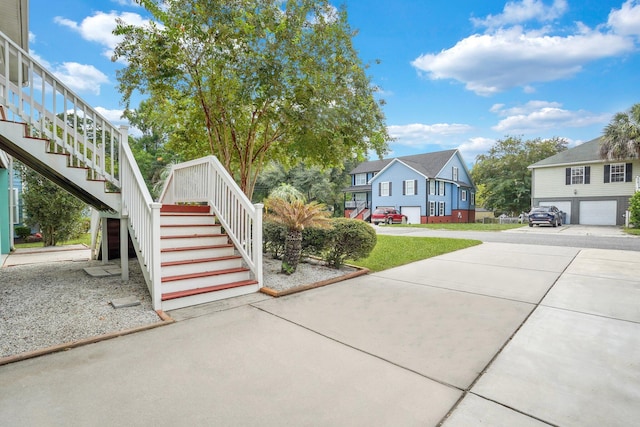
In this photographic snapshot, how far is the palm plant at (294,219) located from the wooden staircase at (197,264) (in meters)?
0.85

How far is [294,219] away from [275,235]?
1507 mm

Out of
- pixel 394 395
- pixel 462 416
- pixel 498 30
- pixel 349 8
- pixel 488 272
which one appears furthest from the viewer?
pixel 498 30

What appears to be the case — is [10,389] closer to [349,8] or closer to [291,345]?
[291,345]

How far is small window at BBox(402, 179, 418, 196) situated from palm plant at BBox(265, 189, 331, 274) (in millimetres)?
23020

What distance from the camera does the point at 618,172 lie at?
1966 cm

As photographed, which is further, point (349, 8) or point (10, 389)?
point (349, 8)

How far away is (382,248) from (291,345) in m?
6.80

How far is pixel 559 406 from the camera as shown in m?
1.96

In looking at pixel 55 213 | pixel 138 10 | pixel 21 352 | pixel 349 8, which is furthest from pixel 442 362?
pixel 55 213

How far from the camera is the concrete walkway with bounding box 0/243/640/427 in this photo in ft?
6.24

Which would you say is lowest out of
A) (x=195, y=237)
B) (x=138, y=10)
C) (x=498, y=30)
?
(x=195, y=237)

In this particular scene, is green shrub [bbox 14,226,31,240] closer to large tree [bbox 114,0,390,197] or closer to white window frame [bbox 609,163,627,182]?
large tree [bbox 114,0,390,197]

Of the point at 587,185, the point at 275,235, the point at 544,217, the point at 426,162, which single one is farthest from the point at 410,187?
the point at 275,235

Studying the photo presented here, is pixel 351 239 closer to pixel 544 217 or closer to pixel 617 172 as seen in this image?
pixel 544 217
